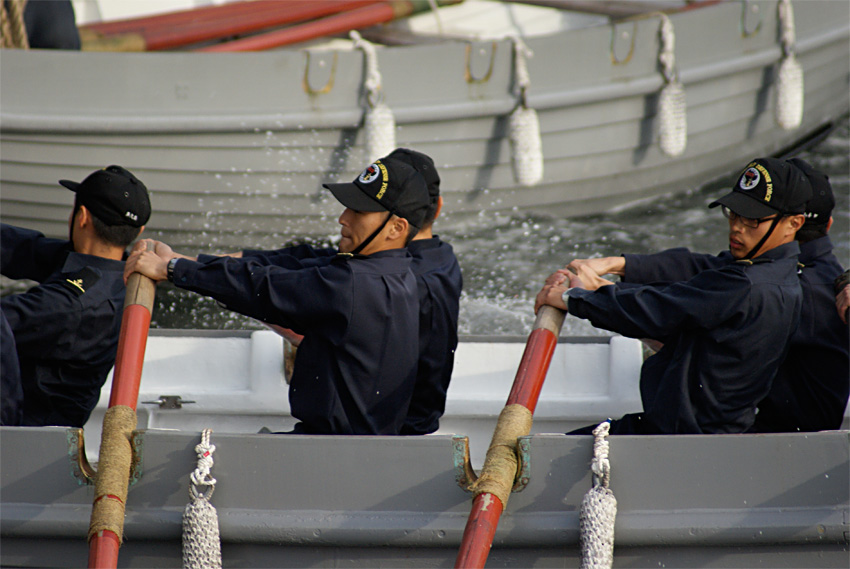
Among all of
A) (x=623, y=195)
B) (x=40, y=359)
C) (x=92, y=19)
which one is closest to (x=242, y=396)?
(x=40, y=359)

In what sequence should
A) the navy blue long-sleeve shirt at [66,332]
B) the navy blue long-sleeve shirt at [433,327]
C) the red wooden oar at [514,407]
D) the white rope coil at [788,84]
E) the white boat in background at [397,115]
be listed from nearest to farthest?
the red wooden oar at [514,407]
the navy blue long-sleeve shirt at [66,332]
the navy blue long-sleeve shirt at [433,327]
the white boat in background at [397,115]
the white rope coil at [788,84]

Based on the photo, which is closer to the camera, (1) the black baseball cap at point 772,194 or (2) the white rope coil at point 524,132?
(1) the black baseball cap at point 772,194

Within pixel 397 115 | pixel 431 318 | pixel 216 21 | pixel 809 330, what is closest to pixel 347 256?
pixel 431 318

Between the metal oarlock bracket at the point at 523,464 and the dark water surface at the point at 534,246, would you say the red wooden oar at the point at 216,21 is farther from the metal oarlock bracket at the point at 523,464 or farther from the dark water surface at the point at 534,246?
the metal oarlock bracket at the point at 523,464

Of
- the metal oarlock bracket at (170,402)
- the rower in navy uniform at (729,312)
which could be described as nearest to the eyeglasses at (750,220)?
the rower in navy uniform at (729,312)

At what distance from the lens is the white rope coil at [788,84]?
5.91 meters

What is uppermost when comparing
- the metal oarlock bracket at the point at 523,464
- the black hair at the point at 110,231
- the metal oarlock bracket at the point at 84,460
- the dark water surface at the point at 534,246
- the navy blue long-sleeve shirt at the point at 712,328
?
the dark water surface at the point at 534,246

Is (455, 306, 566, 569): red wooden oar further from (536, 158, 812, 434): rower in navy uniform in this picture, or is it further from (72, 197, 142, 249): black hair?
(72, 197, 142, 249): black hair

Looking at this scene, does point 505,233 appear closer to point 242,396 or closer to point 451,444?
point 242,396

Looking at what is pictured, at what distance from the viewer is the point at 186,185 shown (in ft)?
16.2

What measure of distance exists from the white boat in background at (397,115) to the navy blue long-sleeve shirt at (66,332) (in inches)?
80.0

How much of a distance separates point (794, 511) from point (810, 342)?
1.82 ft

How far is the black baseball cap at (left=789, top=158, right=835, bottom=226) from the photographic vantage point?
2.58 m

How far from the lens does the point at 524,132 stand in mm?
5121
